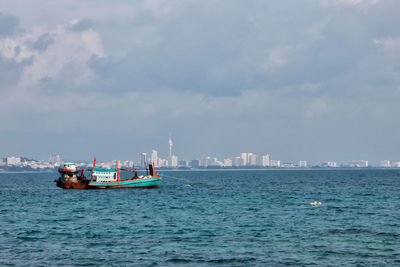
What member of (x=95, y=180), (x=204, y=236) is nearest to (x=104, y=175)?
(x=95, y=180)

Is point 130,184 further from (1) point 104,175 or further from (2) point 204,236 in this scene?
(2) point 204,236

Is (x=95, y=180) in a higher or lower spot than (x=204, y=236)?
higher

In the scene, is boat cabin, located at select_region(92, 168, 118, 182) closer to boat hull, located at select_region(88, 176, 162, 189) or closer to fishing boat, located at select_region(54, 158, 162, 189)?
fishing boat, located at select_region(54, 158, 162, 189)

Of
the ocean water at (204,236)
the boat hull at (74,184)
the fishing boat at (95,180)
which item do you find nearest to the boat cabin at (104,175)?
the fishing boat at (95,180)

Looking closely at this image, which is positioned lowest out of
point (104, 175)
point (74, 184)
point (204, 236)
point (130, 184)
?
point (204, 236)

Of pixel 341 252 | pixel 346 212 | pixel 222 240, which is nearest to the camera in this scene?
pixel 341 252

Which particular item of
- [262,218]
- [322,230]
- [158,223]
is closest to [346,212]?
[262,218]

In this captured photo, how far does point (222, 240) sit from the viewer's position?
43906 mm

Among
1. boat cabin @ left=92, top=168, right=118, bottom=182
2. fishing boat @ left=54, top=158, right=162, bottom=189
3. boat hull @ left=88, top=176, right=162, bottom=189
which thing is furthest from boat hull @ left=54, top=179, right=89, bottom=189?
boat cabin @ left=92, top=168, right=118, bottom=182

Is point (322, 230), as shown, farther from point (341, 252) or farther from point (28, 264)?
point (28, 264)

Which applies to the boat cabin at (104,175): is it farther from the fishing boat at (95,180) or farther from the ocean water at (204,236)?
the ocean water at (204,236)

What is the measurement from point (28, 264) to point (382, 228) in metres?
35.3

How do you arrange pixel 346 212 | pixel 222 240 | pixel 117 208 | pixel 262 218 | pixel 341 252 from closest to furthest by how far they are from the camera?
pixel 341 252 < pixel 222 240 < pixel 262 218 < pixel 346 212 < pixel 117 208

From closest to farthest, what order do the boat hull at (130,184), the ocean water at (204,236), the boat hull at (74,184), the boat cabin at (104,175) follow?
the ocean water at (204,236)
the boat hull at (130,184)
the boat hull at (74,184)
the boat cabin at (104,175)
